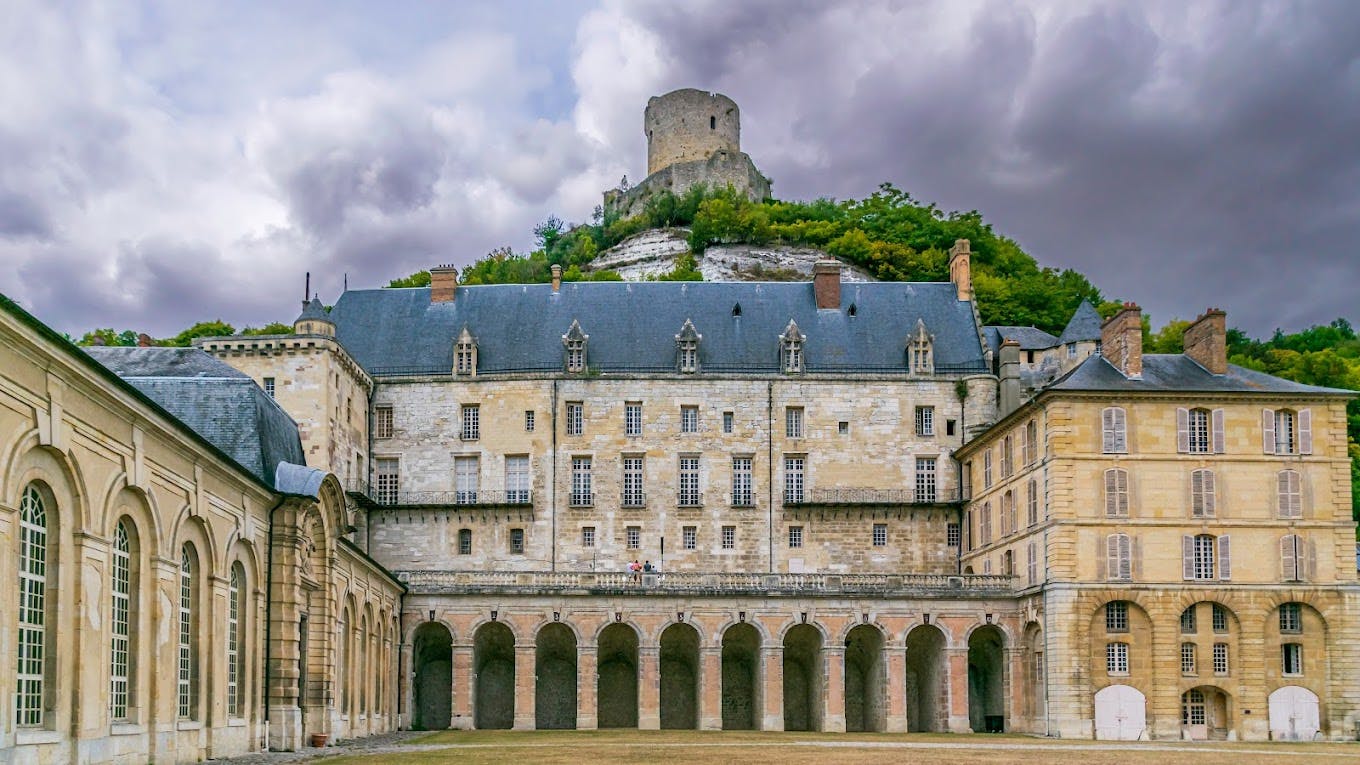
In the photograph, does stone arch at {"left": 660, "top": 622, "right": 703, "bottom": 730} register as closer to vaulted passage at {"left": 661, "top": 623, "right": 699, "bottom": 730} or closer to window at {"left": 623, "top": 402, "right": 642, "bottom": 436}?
vaulted passage at {"left": 661, "top": 623, "right": 699, "bottom": 730}

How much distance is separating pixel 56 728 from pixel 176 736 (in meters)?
5.42

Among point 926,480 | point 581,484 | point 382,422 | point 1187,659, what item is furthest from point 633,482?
point 1187,659

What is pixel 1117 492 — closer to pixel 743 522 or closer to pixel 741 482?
pixel 743 522

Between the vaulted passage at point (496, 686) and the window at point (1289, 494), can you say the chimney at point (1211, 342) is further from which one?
the vaulted passage at point (496, 686)

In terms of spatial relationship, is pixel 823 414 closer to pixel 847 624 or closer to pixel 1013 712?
pixel 847 624

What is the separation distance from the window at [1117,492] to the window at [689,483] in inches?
609

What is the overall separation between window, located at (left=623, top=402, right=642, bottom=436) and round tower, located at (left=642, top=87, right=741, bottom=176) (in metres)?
44.7

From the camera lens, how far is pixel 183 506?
26.9 m

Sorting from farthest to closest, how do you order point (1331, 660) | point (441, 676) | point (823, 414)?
point (823, 414) < point (441, 676) < point (1331, 660)

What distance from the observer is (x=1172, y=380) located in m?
48.5

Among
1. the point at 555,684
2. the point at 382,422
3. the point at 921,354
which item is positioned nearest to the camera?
the point at 555,684

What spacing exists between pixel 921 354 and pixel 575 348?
12.5 meters

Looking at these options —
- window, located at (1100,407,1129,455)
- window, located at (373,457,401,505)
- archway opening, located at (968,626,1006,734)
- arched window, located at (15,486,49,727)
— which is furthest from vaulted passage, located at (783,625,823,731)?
arched window, located at (15,486,49,727)

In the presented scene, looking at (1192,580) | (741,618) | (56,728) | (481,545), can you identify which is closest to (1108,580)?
(1192,580)
